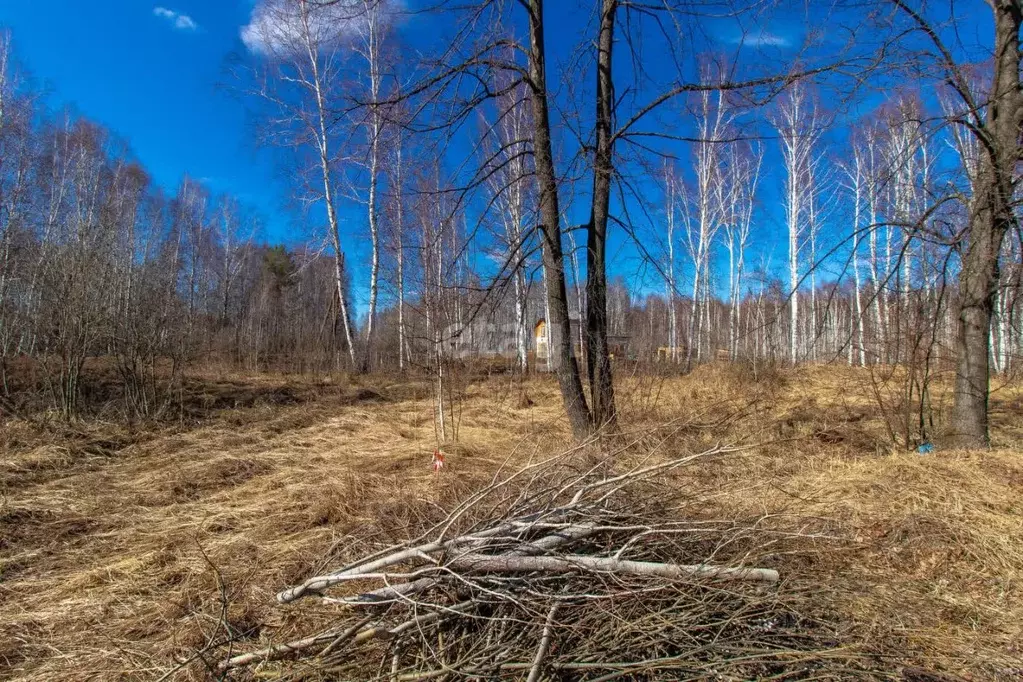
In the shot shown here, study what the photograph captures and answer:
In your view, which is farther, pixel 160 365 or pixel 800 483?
pixel 160 365

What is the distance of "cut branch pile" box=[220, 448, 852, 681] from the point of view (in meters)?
2.03

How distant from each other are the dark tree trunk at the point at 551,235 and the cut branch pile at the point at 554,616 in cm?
305

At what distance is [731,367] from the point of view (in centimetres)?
1280

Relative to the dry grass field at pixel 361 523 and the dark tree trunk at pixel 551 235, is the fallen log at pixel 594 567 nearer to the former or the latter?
the dry grass field at pixel 361 523

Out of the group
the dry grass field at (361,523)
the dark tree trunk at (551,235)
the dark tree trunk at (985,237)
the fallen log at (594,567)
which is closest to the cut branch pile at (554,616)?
the fallen log at (594,567)

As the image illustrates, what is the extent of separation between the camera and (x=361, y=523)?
363 centimetres

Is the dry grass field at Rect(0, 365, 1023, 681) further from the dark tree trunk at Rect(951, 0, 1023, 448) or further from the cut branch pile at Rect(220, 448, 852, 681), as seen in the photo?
the dark tree trunk at Rect(951, 0, 1023, 448)

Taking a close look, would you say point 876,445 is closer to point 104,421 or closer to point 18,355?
point 104,421

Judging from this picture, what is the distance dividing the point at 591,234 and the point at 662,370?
279 cm

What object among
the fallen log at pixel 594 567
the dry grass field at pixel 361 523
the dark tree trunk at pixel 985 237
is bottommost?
the dry grass field at pixel 361 523

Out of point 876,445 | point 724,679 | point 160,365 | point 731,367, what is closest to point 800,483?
point 876,445

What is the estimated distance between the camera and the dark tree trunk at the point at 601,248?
575cm

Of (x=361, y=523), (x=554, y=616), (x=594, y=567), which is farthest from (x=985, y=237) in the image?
(x=361, y=523)

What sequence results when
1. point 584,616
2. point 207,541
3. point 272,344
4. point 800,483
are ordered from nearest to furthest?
point 584,616 < point 207,541 < point 800,483 < point 272,344
